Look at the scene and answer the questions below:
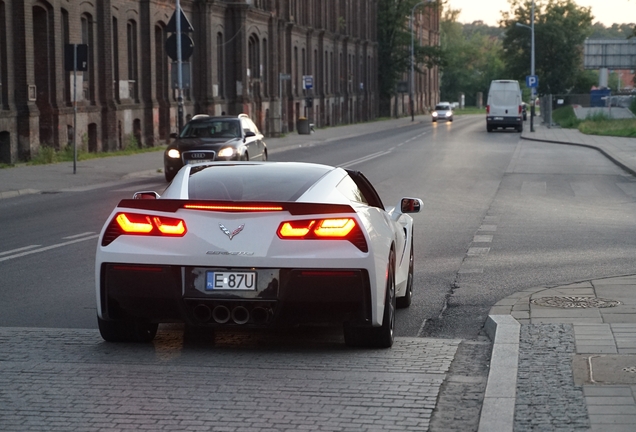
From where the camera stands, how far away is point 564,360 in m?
6.83

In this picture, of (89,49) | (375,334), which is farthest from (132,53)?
(375,334)

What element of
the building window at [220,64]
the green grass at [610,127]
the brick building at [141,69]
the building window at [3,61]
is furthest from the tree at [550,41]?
the building window at [3,61]

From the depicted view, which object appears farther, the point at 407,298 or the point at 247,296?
the point at 407,298

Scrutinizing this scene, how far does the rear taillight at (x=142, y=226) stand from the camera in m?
7.23

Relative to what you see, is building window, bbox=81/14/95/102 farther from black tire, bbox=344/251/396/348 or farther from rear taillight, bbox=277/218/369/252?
rear taillight, bbox=277/218/369/252

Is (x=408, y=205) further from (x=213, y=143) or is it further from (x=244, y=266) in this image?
(x=213, y=143)

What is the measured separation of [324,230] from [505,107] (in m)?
56.5

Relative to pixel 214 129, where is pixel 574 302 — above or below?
below

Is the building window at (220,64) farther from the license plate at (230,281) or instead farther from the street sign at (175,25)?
the license plate at (230,281)

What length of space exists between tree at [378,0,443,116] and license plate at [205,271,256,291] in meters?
93.9

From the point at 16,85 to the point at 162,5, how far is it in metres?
13.2

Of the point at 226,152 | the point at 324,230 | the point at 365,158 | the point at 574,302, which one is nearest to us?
the point at 324,230

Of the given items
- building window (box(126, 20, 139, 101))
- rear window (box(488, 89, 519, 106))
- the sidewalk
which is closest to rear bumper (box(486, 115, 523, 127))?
rear window (box(488, 89, 519, 106))

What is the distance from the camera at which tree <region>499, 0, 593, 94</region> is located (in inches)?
3981
